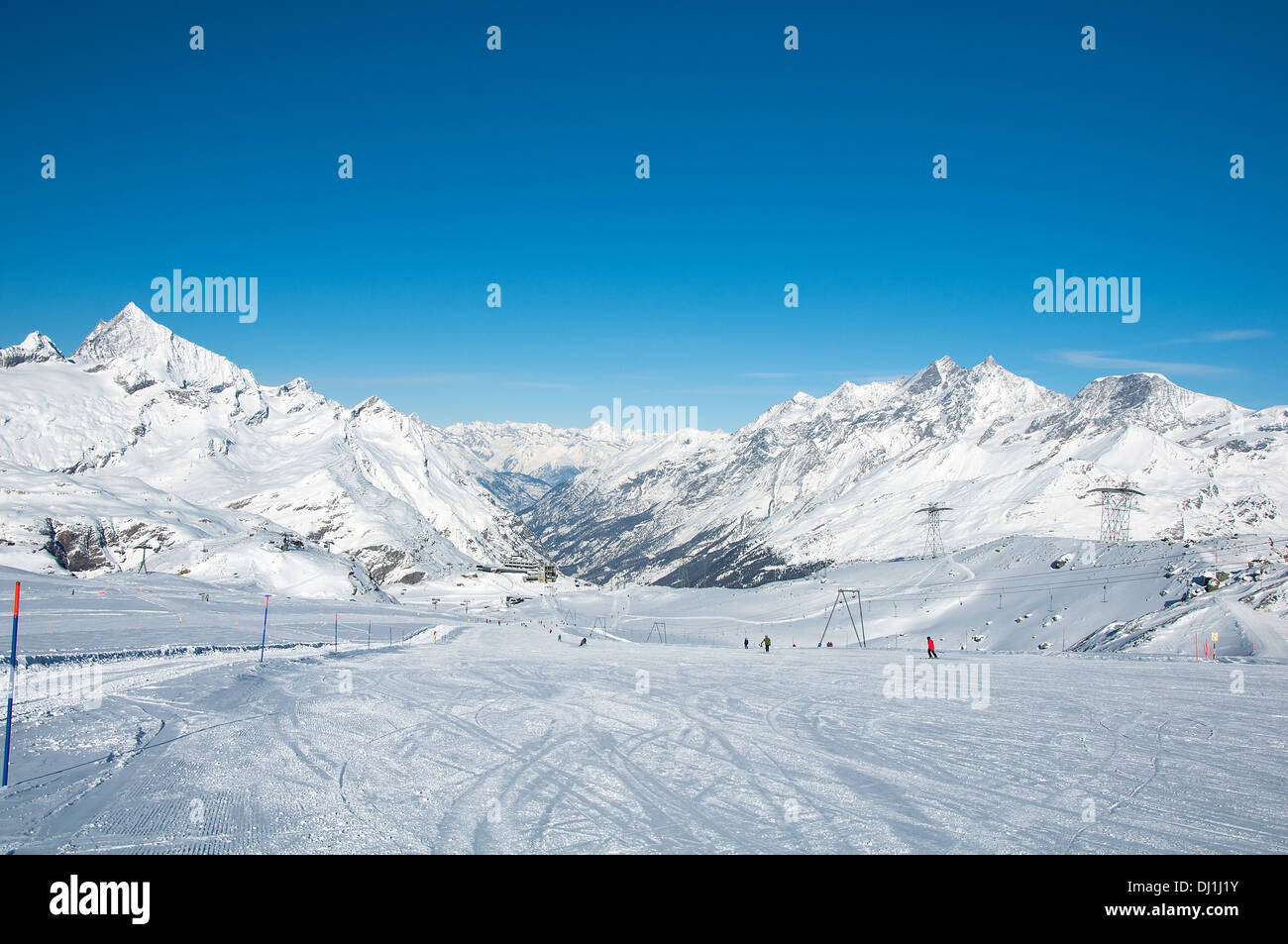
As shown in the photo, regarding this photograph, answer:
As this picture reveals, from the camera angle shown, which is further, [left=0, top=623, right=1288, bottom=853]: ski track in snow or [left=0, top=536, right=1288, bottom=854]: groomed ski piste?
[left=0, top=536, right=1288, bottom=854]: groomed ski piste

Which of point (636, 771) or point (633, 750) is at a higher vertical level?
point (636, 771)

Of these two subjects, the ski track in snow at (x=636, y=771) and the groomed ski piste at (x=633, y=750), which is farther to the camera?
the groomed ski piste at (x=633, y=750)

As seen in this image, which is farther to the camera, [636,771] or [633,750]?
[633,750]
